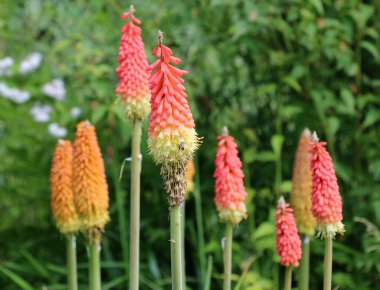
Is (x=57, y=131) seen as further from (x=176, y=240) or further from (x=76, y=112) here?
(x=176, y=240)

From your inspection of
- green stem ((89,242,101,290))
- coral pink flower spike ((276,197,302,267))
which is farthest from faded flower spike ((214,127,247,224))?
green stem ((89,242,101,290))

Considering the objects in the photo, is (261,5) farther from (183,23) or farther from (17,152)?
(17,152)

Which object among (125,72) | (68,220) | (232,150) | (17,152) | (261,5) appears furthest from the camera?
(17,152)

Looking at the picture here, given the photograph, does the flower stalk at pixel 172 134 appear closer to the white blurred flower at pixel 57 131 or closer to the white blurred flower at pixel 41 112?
the white blurred flower at pixel 57 131

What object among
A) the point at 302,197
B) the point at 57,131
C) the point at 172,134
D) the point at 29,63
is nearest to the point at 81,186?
the point at 172,134

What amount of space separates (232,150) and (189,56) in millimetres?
2998

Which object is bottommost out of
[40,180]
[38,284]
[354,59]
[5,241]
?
[38,284]

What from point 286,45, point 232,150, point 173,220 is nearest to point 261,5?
point 286,45

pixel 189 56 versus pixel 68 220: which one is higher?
pixel 189 56

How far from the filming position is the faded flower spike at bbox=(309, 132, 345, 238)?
11.1ft

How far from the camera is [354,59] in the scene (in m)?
6.41

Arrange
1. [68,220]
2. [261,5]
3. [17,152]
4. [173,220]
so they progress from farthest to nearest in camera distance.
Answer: [17,152], [261,5], [68,220], [173,220]

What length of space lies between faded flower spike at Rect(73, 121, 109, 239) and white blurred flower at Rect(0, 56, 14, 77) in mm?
4107

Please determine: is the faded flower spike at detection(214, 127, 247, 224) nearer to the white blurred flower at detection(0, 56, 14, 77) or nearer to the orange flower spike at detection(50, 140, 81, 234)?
the orange flower spike at detection(50, 140, 81, 234)
